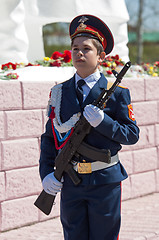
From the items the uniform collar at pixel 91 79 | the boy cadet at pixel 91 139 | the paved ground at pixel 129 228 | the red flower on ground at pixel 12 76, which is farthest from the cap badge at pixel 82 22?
the paved ground at pixel 129 228

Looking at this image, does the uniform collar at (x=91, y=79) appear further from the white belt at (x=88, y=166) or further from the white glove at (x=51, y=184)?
the white glove at (x=51, y=184)

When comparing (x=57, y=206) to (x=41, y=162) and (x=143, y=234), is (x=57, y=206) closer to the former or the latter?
(x=143, y=234)

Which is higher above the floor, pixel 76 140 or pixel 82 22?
pixel 82 22

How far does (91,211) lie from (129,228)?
1.95 meters

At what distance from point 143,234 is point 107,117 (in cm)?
203

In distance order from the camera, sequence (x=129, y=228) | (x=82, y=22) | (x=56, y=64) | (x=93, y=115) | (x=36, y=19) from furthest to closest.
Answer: (x=36, y=19) → (x=56, y=64) → (x=129, y=228) → (x=82, y=22) → (x=93, y=115)

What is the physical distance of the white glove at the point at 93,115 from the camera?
2.88 m

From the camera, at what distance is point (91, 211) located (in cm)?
304

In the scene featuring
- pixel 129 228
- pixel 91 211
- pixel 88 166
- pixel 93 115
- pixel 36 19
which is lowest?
pixel 129 228

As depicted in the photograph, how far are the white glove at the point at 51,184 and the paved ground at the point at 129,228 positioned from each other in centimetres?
161

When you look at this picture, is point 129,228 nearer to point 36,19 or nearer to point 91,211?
point 91,211

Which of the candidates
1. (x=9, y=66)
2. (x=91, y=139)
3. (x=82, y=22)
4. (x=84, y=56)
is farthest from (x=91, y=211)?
(x=9, y=66)

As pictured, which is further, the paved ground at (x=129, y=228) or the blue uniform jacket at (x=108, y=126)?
the paved ground at (x=129, y=228)

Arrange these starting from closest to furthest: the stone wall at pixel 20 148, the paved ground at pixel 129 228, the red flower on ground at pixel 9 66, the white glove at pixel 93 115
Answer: the white glove at pixel 93 115 < the paved ground at pixel 129 228 < the stone wall at pixel 20 148 < the red flower on ground at pixel 9 66
